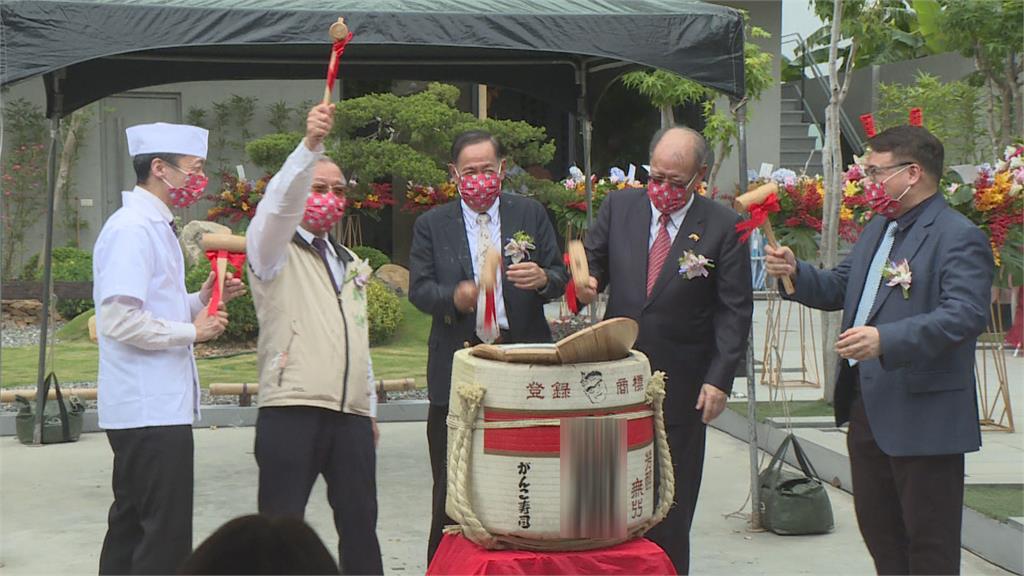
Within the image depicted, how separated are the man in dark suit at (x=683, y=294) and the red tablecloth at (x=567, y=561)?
90cm

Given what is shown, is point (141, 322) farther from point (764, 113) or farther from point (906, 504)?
point (764, 113)

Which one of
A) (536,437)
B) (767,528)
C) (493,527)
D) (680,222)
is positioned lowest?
(767,528)

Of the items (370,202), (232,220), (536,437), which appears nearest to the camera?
(536,437)

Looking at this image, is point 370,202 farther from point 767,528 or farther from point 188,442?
point 188,442

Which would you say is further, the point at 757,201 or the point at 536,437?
the point at 757,201

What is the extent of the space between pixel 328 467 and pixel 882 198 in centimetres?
202

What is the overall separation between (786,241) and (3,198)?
1203 cm

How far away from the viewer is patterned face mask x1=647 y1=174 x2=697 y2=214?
459cm

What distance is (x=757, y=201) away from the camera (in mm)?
4258

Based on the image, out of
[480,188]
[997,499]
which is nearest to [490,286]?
[480,188]

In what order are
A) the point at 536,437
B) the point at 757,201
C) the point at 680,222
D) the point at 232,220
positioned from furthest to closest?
the point at 232,220, the point at 680,222, the point at 757,201, the point at 536,437

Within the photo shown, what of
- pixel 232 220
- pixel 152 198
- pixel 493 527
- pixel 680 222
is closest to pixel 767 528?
pixel 680 222

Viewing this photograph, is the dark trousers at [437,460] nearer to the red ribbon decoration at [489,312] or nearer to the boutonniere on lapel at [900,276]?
the red ribbon decoration at [489,312]

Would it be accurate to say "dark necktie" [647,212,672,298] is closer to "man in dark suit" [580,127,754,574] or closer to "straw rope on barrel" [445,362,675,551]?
"man in dark suit" [580,127,754,574]
